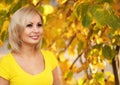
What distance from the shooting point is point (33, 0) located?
2619mm

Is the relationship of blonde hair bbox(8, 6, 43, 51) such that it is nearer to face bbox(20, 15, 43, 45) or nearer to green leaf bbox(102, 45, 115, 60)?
face bbox(20, 15, 43, 45)

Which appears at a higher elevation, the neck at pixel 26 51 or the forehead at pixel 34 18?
the forehead at pixel 34 18

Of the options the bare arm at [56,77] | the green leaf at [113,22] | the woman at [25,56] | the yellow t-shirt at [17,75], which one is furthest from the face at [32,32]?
the green leaf at [113,22]

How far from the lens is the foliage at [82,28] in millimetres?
2023

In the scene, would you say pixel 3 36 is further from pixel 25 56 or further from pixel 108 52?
pixel 108 52

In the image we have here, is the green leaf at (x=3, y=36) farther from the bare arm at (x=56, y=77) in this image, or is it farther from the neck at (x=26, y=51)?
the bare arm at (x=56, y=77)

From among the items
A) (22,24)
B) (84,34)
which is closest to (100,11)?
(22,24)

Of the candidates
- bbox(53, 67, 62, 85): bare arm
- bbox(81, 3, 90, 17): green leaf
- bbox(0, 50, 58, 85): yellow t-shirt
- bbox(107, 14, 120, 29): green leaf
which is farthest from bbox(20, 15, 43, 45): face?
bbox(107, 14, 120, 29): green leaf

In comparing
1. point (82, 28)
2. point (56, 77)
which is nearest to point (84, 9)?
point (56, 77)

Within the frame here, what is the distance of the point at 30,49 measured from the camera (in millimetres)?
2400

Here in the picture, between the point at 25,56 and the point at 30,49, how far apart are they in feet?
0.18

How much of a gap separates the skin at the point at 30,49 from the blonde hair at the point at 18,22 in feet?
0.08

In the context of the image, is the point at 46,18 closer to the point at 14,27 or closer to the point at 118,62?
the point at 14,27

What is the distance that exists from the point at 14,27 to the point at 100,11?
0.64 metres
